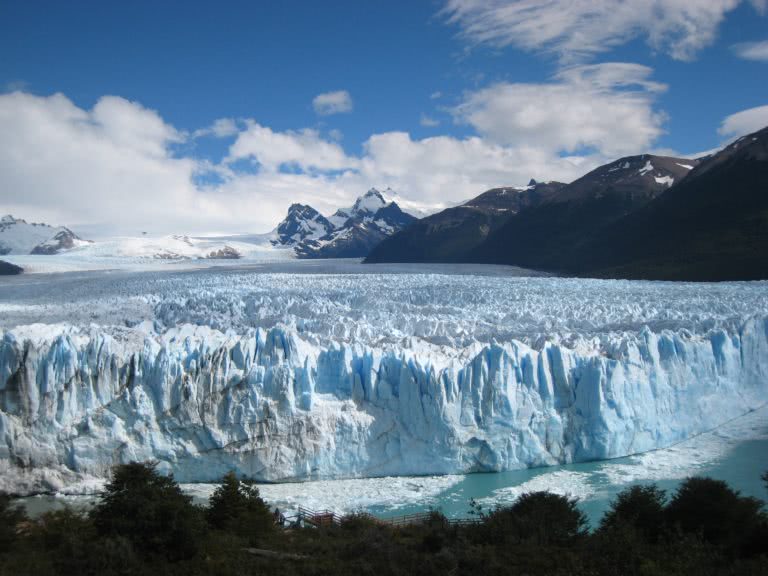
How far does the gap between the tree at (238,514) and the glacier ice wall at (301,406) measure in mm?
4315

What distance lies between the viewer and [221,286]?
2641 centimetres

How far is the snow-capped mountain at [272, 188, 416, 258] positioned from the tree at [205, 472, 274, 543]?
97403 mm

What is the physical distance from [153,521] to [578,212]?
222 ft

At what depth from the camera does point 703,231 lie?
43094mm

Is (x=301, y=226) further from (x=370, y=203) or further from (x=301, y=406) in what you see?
(x=301, y=406)

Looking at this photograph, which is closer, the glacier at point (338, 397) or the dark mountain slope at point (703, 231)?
the glacier at point (338, 397)

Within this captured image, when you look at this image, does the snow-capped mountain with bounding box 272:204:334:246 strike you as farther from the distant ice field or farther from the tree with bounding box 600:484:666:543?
the tree with bounding box 600:484:666:543

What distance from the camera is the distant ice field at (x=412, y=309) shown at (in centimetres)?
1714

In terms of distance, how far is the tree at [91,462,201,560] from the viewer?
7.96m

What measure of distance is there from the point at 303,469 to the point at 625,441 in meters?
7.58

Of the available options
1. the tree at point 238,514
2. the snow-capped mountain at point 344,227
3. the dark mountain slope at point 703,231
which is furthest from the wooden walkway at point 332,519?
the snow-capped mountain at point 344,227

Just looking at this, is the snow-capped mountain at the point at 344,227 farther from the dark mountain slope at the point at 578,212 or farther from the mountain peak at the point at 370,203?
the dark mountain slope at the point at 578,212

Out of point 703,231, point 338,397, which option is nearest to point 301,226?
point 703,231

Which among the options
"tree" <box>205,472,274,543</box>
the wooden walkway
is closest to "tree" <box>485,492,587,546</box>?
the wooden walkway
